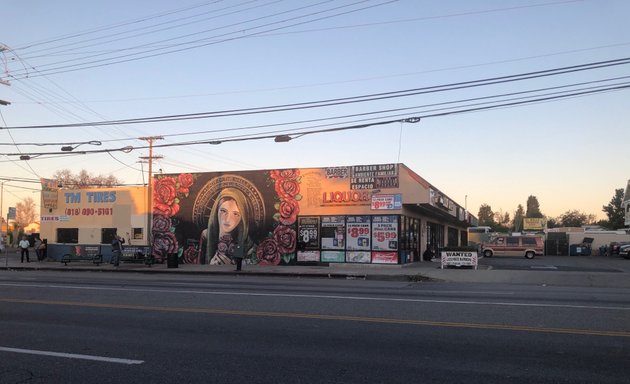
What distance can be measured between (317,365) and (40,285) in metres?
13.9

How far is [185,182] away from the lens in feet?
104

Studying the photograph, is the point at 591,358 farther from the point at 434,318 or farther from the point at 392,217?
the point at 392,217

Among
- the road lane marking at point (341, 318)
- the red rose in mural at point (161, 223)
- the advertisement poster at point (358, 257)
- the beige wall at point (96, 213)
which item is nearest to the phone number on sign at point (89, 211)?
the beige wall at point (96, 213)

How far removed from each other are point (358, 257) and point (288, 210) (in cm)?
464

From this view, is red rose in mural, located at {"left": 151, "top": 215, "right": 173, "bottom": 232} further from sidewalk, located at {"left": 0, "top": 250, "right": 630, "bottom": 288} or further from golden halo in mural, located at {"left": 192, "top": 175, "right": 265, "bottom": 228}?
sidewalk, located at {"left": 0, "top": 250, "right": 630, "bottom": 288}

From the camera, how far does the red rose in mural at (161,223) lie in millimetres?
31911

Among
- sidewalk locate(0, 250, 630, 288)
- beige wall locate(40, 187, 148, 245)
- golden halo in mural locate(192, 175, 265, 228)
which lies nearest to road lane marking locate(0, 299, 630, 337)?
sidewalk locate(0, 250, 630, 288)

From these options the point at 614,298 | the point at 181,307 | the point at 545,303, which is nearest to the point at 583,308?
the point at 545,303

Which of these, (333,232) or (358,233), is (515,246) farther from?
(333,232)

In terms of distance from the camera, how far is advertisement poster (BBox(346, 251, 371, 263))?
27.3m

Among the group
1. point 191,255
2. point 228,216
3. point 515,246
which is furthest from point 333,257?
point 515,246

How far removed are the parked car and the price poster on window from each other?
21.4 metres

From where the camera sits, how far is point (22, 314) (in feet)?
36.3

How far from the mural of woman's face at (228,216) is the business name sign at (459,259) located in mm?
11585
